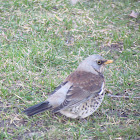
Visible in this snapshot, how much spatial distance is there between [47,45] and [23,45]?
49 centimetres

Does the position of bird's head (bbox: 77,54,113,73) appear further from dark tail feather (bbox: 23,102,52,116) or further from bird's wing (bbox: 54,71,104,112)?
dark tail feather (bbox: 23,102,52,116)

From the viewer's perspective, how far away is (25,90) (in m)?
4.74

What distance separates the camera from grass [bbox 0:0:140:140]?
160 inches

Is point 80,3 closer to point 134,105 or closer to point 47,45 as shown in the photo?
point 47,45

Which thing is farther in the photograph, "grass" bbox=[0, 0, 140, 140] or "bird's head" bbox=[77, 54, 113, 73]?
"bird's head" bbox=[77, 54, 113, 73]

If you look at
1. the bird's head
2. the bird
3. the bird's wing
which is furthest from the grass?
the bird's head

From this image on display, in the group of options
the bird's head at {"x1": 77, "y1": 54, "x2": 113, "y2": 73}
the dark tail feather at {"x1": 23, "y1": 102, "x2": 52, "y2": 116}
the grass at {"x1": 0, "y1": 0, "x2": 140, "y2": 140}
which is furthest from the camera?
the bird's head at {"x1": 77, "y1": 54, "x2": 113, "y2": 73}

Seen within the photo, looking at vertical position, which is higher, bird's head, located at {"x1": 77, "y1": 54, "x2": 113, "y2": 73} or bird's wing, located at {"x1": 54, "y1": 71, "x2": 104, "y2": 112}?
bird's head, located at {"x1": 77, "y1": 54, "x2": 113, "y2": 73}

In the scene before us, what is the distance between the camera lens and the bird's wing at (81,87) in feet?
13.2

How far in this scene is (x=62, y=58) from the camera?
18.4 ft

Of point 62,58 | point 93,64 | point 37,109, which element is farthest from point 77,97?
point 62,58

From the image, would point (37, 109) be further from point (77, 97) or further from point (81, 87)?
point (81, 87)

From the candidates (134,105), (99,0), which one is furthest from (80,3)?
(134,105)

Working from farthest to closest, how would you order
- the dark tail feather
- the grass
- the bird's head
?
the bird's head
the grass
the dark tail feather
